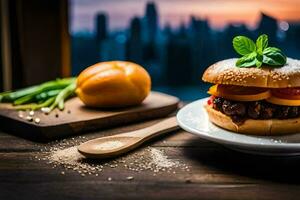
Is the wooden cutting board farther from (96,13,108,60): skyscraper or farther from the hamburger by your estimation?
(96,13,108,60): skyscraper

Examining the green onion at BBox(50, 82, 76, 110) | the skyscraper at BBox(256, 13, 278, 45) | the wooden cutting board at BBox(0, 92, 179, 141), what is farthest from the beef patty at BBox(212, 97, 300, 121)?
the skyscraper at BBox(256, 13, 278, 45)

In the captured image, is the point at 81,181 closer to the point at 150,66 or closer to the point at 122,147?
the point at 122,147

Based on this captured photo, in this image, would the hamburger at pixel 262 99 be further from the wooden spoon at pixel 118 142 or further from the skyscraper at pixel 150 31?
the skyscraper at pixel 150 31

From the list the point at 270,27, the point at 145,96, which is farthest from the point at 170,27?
the point at 145,96

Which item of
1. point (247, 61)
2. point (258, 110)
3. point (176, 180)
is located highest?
point (247, 61)

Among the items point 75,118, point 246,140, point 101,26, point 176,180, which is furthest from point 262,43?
point 101,26

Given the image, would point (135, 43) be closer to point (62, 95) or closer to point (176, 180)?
point (62, 95)
